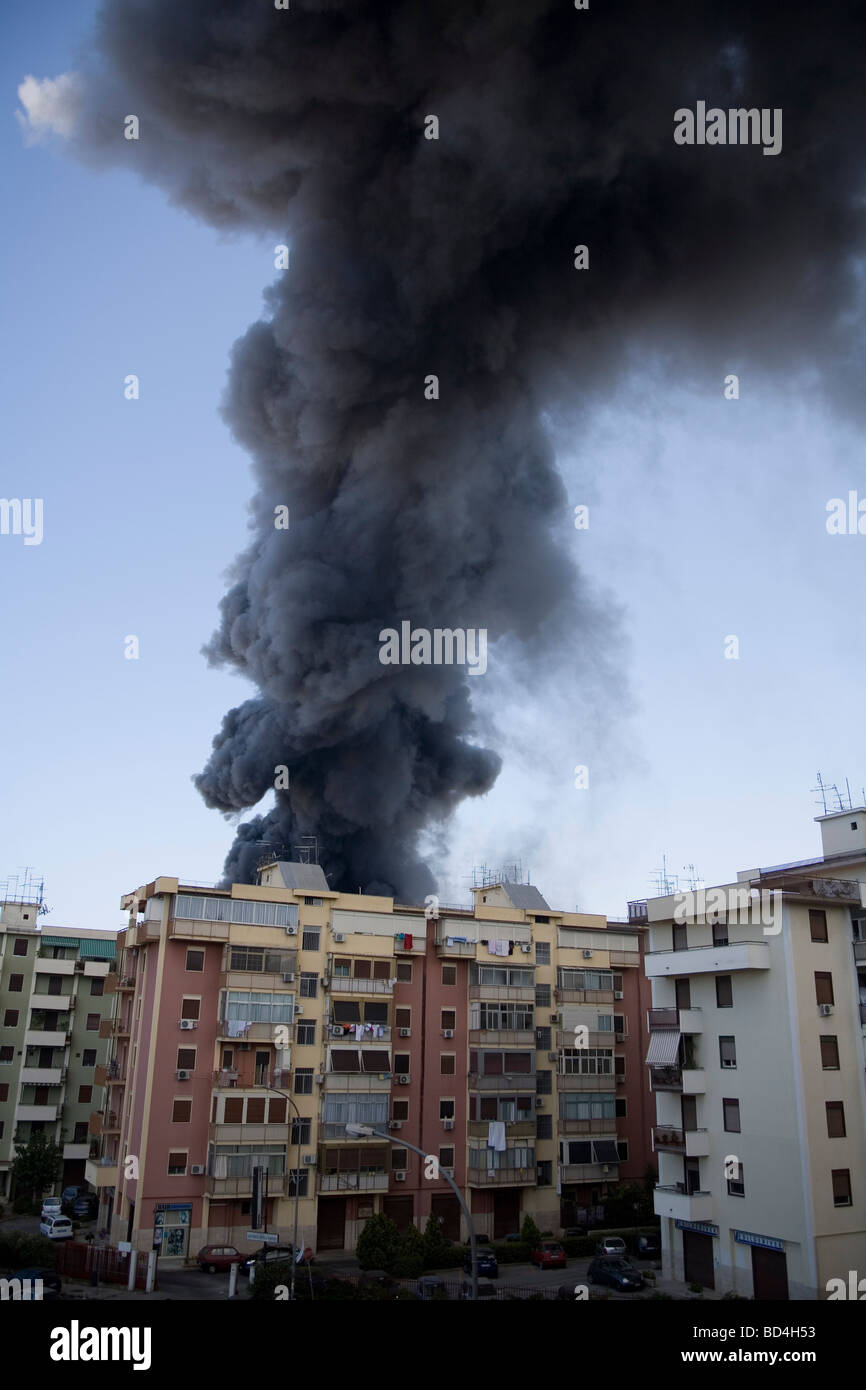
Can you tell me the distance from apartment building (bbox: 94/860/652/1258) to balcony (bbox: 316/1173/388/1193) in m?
0.08

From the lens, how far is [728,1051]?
1583 inches

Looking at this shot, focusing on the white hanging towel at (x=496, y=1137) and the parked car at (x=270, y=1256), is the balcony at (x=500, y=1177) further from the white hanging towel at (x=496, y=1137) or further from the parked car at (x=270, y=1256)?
the parked car at (x=270, y=1256)

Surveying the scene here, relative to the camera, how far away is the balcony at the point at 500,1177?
50.5m

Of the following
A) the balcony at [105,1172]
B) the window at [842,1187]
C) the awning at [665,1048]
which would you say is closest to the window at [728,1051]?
the awning at [665,1048]

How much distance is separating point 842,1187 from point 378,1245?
18814 millimetres

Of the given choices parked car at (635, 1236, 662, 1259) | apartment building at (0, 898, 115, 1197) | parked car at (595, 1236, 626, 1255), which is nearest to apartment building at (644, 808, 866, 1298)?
parked car at (595, 1236, 626, 1255)

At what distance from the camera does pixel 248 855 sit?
64812 mm

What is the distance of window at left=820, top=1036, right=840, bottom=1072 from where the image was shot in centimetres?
3788

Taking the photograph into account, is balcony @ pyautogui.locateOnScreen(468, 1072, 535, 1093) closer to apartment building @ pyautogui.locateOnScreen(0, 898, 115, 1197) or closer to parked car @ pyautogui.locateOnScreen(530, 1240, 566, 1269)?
parked car @ pyautogui.locateOnScreen(530, 1240, 566, 1269)

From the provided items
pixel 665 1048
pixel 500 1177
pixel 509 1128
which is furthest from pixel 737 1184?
pixel 509 1128

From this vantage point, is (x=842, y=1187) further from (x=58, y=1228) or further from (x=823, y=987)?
(x=58, y=1228)

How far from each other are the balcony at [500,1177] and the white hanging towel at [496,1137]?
101cm

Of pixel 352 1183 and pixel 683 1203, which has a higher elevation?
pixel 683 1203
